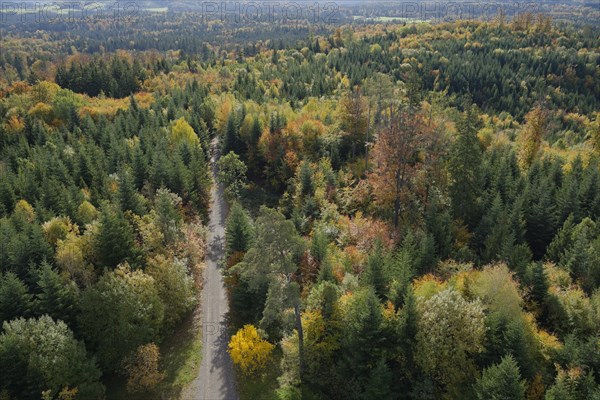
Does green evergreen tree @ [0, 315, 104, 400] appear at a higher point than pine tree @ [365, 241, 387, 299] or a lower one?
lower

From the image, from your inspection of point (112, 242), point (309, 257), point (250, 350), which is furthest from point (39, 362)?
point (309, 257)

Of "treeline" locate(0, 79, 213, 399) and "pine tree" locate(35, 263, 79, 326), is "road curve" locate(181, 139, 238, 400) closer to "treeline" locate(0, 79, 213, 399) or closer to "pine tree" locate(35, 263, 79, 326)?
"treeline" locate(0, 79, 213, 399)

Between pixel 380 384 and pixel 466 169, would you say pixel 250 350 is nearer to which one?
pixel 380 384

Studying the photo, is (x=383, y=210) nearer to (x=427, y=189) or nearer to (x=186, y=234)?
(x=427, y=189)

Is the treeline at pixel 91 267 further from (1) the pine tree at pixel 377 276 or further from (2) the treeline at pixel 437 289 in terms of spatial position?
(1) the pine tree at pixel 377 276

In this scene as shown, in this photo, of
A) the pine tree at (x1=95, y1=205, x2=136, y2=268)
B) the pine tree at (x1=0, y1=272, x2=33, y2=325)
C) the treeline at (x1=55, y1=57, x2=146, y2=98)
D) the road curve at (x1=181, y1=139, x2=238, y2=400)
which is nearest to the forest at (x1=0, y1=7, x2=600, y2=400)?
the pine tree at (x1=0, y1=272, x2=33, y2=325)

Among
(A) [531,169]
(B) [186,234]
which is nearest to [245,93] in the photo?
(B) [186,234]

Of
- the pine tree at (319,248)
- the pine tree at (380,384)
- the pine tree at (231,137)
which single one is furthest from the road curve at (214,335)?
the pine tree at (231,137)
